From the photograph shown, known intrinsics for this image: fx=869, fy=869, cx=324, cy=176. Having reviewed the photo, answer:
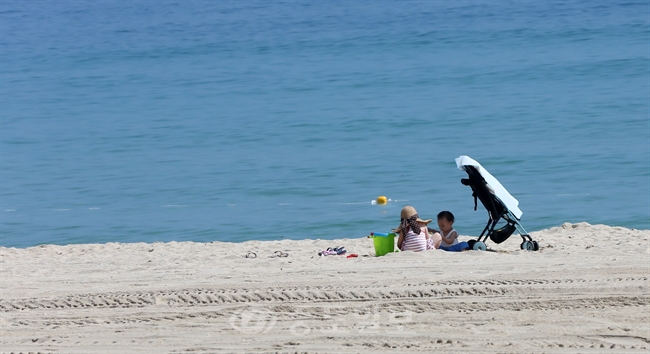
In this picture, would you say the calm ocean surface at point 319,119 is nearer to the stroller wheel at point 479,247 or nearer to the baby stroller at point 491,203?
the baby stroller at point 491,203

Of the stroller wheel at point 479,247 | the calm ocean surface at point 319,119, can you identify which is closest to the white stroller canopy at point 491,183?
the stroller wheel at point 479,247

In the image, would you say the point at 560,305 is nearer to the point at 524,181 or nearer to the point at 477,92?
the point at 524,181

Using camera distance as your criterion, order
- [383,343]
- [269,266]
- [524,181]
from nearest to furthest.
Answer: [383,343] → [269,266] → [524,181]

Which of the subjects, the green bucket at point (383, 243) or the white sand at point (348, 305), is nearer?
the white sand at point (348, 305)

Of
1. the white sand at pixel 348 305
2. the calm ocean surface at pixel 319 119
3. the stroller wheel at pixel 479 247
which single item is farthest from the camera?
the calm ocean surface at pixel 319 119

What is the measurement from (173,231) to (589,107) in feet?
36.0

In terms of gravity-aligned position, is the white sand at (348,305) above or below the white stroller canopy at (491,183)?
below

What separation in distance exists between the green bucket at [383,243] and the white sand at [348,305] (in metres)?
0.43

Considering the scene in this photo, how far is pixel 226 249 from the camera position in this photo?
30.6ft

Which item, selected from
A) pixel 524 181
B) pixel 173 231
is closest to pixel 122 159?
pixel 173 231

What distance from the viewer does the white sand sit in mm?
5230

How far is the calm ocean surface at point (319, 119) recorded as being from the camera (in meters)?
12.0

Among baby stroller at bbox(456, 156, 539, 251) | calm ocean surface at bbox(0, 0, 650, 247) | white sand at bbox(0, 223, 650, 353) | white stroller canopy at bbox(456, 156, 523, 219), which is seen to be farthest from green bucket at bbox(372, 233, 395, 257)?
calm ocean surface at bbox(0, 0, 650, 247)

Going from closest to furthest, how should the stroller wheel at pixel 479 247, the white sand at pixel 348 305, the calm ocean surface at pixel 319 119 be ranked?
the white sand at pixel 348 305 → the stroller wheel at pixel 479 247 → the calm ocean surface at pixel 319 119
